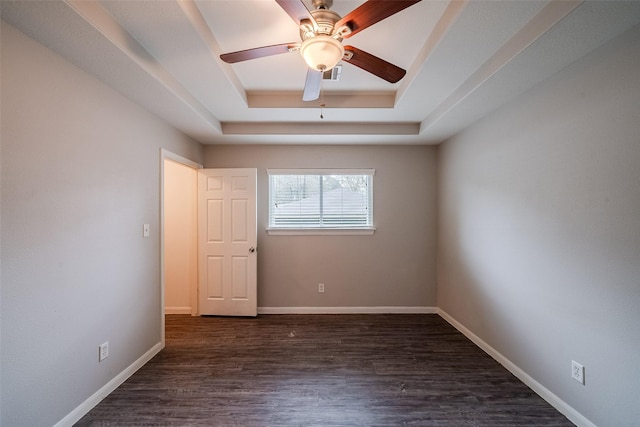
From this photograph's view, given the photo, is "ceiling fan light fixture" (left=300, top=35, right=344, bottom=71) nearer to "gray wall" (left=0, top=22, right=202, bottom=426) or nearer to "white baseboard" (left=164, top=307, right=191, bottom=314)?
"gray wall" (left=0, top=22, right=202, bottom=426)

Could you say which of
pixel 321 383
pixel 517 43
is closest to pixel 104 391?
pixel 321 383

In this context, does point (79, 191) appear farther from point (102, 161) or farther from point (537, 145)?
point (537, 145)

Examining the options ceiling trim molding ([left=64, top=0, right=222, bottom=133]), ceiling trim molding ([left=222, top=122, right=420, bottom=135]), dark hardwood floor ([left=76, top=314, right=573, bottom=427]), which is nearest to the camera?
ceiling trim molding ([left=64, top=0, right=222, bottom=133])

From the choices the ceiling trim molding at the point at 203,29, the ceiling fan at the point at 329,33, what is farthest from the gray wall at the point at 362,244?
the ceiling fan at the point at 329,33

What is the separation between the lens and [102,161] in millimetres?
1994

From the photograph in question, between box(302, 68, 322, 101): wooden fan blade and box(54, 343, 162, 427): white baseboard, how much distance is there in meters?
2.66

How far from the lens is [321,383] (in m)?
2.16

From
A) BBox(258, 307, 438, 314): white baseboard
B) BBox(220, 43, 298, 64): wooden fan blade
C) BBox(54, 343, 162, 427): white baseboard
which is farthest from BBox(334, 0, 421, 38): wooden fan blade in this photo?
BBox(258, 307, 438, 314): white baseboard

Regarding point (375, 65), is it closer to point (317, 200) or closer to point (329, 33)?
point (329, 33)

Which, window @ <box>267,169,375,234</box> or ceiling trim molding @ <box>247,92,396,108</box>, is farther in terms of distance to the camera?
window @ <box>267,169,375,234</box>

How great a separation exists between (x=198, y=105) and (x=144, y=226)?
1266mm

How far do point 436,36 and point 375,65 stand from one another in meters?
0.52

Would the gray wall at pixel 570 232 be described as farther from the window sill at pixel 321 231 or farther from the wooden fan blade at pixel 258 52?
the wooden fan blade at pixel 258 52

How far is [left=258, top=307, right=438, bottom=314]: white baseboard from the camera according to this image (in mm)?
3689
